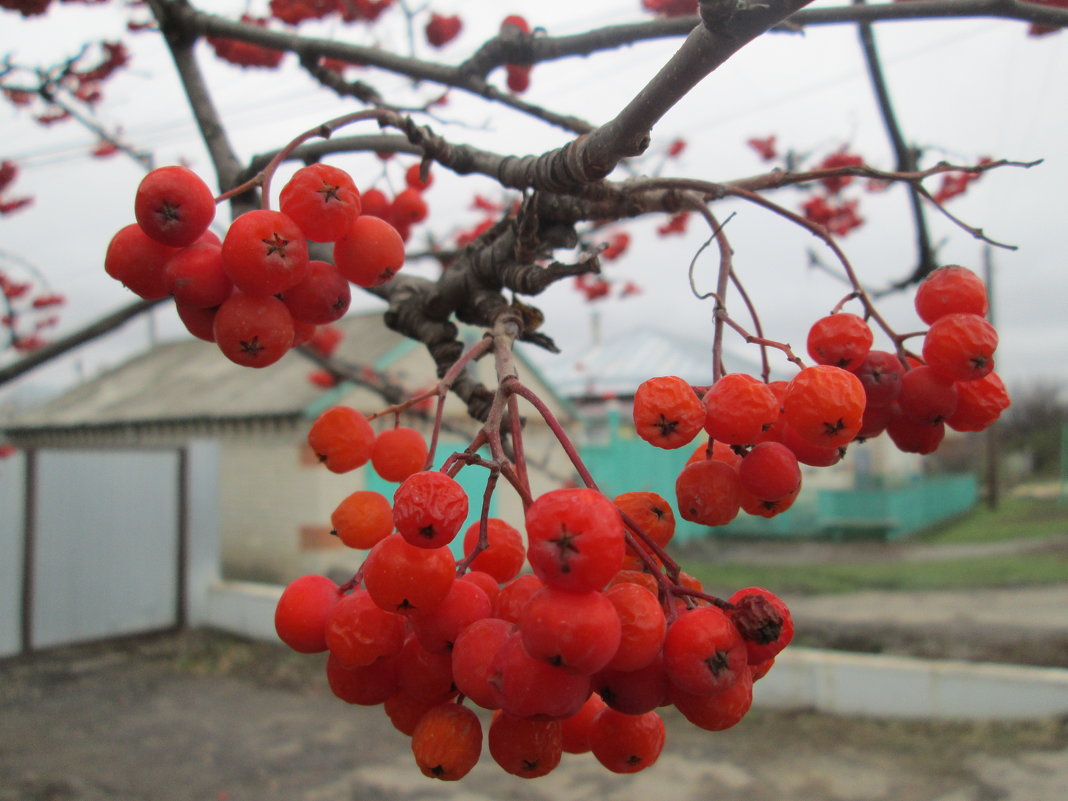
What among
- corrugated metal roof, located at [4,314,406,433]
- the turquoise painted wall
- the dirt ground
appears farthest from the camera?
the turquoise painted wall

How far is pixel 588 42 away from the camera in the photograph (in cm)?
199

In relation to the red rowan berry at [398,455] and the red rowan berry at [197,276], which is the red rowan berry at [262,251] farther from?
the red rowan berry at [398,455]

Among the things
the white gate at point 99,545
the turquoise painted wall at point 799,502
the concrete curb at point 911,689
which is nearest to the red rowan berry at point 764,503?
the concrete curb at point 911,689

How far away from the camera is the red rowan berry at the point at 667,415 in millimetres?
956

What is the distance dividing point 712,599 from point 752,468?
0.21m

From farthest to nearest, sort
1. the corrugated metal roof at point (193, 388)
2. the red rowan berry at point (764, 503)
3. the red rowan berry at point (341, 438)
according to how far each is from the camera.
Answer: the corrugated metal roof at point (193, 388) < the red rowan berry at point (341, 438) < the red rowan berry at point (764, 503)

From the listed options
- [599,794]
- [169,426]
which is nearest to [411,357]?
[169,426]

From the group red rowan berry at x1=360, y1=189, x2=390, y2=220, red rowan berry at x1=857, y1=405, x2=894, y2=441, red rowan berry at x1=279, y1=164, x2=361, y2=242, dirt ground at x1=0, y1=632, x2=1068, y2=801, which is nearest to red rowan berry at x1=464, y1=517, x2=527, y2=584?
red rowan berry at x1=279, y1=164, x2=361, y2=242

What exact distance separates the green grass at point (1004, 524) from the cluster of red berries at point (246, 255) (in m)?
17.8

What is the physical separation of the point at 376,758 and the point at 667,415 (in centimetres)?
554

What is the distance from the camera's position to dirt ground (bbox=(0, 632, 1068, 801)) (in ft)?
16.1

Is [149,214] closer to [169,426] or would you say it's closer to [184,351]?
[169,426]

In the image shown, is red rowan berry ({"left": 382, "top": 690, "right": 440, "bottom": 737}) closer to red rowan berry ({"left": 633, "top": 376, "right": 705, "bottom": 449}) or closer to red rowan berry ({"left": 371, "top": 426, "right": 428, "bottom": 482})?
red rowan berry ({"left": 371, "top": 426, "right": 428, "bottom": 482})

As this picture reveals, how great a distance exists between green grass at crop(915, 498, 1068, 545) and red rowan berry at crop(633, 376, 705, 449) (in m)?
17.6
